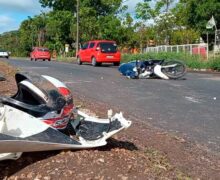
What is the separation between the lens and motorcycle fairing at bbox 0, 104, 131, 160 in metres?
4.70

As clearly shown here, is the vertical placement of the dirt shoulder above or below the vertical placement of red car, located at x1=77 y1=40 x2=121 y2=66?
below

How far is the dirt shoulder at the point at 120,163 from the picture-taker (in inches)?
188

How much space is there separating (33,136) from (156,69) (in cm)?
1411

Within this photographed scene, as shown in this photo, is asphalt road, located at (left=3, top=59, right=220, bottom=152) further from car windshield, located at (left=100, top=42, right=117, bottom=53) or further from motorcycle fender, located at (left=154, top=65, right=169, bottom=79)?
car windshield, located at (left=100, top=42, right=117, bottom=53)

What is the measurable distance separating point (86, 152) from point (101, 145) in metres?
0.21

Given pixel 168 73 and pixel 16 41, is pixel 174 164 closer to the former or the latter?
pixel 168 73

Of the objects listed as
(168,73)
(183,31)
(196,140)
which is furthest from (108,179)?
(183,31)

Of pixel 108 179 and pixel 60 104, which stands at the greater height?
pixel 60 104

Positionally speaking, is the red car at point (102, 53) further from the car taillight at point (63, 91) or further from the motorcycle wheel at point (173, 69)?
the car taillight at point (63, 91)

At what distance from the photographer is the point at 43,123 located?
5.15 metres

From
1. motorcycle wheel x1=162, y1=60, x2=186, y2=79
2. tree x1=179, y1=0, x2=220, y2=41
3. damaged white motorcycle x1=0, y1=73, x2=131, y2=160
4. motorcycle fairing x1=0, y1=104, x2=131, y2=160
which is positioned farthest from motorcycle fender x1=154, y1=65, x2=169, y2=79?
tree x1=179, y1=0, x2=220, y2=41

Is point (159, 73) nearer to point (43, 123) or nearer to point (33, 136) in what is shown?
point (43, 123)

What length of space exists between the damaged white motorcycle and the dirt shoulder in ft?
0.48

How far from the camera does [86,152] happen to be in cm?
521
